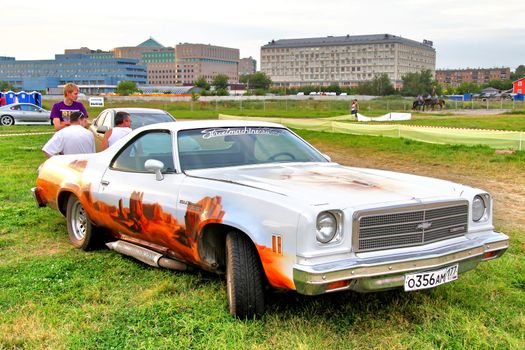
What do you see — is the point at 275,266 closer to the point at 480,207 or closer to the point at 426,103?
the point at 480,207

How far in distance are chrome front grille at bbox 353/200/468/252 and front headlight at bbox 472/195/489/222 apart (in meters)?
0.25

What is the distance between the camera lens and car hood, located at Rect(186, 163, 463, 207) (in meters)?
3.82

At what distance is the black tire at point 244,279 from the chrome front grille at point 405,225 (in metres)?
0.72

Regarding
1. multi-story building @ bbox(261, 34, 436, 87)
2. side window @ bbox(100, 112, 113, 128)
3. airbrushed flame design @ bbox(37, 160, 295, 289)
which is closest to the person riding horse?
side window @ bbox(100, 112, 113, 128)

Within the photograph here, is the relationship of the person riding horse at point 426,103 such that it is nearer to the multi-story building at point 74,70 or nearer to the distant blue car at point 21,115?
the distant blue car at point 21,115

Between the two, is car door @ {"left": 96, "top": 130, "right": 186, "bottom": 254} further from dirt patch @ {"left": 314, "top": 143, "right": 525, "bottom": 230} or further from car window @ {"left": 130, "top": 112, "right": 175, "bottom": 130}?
car window @ {"left": 130, "top": 112, "right": 175, "bottom": 130}

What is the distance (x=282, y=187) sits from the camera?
4.05 m

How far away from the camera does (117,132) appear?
7.98 m

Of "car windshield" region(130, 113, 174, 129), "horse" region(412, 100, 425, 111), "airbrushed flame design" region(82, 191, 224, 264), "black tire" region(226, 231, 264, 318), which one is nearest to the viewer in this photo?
"black tire" region(226, 231, 264, 318)

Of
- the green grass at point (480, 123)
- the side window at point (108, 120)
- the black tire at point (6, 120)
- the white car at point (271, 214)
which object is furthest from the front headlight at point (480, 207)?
the black tire at point (6, 120)

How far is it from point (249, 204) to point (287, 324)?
2.88 feet

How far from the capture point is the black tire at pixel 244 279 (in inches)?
154

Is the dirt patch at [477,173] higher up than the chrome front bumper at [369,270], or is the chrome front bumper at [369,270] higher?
the chrome front bumper at [369,270]

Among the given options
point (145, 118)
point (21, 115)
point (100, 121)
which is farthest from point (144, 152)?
point (21, 115)
